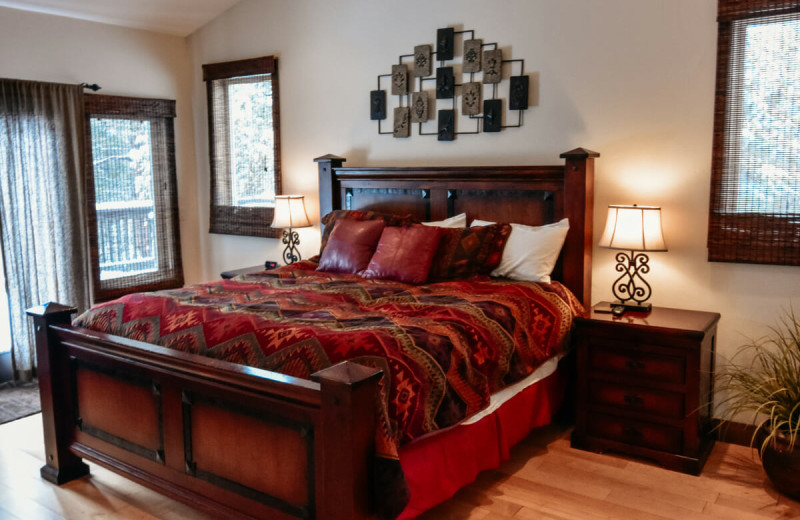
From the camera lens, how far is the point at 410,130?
4461 millimetres

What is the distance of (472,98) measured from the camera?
4.15 meters

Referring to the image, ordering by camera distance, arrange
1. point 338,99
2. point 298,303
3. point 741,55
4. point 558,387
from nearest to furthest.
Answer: point 298,303
point 741,55
point 558,387
point 338,99

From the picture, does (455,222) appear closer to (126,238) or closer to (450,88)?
(450,88)

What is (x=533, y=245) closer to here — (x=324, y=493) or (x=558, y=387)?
(x=558, y=387)

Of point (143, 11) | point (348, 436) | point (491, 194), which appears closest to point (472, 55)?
point (491, 194)

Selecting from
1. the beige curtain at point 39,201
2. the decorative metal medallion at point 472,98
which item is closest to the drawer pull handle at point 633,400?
the decorative metal medallion at point 472,98

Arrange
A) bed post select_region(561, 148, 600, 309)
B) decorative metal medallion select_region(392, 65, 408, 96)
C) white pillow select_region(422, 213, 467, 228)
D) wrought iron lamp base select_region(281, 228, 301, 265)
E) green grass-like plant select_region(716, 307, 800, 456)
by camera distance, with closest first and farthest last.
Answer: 1. green grass-like plant select_region(716, 307, 800, 456)
2. bed post select_region(561, 148, 600, 309)
3. white pillow select_region(422, 213, 467, 228)
4. decorative metal medallion select_region(392, 65, 408, 96)
5. wrought iron lamp base select_region(281, 228, 301, 265)

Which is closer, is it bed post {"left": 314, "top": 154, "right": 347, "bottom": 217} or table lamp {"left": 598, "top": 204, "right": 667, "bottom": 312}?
table lamp {"left": 598, "top": 204, "right": 667, "bottom": 312}

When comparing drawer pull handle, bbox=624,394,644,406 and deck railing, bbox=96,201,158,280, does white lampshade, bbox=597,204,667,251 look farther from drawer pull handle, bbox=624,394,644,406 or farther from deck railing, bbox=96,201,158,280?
deck railing, bbox=96,201,158,280

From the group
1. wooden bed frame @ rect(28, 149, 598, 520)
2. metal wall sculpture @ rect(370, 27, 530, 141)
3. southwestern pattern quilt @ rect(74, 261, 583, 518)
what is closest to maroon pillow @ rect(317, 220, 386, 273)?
southwestern pattern quilt @ rect(74, 261, 583, 518)

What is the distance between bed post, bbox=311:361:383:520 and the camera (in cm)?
203

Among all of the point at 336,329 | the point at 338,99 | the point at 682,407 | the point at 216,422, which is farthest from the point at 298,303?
the point at 338,99

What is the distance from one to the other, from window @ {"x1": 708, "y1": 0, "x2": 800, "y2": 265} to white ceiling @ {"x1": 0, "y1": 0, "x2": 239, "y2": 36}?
3.43 m

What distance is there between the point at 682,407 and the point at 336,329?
165 cm
